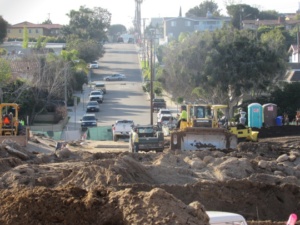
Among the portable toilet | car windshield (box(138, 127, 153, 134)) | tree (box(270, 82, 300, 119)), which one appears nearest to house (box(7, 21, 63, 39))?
tree (box(270, 82, 300, 119))

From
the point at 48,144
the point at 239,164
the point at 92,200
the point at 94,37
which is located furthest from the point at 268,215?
the point at 94,37

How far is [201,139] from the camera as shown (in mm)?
33312

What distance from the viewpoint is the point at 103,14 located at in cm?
13575

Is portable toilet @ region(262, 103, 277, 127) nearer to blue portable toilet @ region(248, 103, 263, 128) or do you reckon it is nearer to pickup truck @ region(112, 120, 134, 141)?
blue portable toilet @ region(248, 103, 263, 128)

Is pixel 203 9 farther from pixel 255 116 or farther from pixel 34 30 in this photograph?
pixel 255 116

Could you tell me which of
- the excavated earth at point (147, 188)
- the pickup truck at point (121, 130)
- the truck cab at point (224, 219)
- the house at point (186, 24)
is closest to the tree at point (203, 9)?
the house at point (186, 24)

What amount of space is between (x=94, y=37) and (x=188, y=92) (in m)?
57.9

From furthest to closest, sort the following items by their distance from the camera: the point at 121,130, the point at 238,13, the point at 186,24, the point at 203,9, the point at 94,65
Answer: the point at 203,9, the point at 186,24, the point at 238,13, the point at 94,65, the point at 121,130

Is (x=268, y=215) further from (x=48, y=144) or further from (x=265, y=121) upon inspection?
(x=265, y=121)

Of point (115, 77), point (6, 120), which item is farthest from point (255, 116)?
point (115, 77)

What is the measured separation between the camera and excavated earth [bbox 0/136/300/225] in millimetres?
9789

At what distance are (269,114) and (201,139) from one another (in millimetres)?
18852

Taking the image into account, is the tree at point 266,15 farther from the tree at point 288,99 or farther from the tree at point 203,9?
the tree at point 288,99

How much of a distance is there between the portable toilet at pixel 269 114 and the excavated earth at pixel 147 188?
11.4 metres
